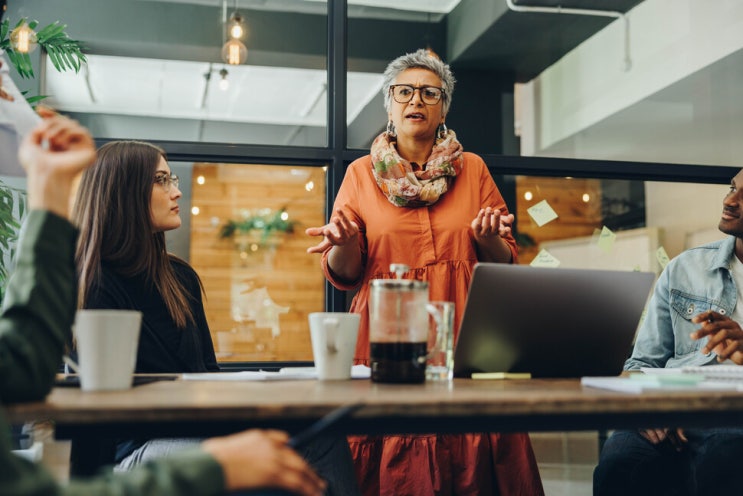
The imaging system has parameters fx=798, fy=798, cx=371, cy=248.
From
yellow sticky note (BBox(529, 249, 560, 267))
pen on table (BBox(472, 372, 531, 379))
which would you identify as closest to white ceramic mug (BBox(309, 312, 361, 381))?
pen on table (BBox(472, 372, 531, 379))

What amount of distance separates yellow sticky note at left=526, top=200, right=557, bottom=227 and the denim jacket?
3.41ft

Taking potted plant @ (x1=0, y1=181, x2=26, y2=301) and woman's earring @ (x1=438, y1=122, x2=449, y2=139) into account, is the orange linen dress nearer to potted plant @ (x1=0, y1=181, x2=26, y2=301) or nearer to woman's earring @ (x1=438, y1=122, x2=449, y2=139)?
woman's earring @ (x1=438, y1=122, x2=449, y2=139)

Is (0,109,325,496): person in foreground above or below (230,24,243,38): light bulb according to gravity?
below

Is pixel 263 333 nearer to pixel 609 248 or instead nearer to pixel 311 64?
pixel 311 64

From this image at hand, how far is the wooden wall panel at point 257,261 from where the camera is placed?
3.08 metres

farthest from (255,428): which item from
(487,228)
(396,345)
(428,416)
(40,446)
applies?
(40,446)

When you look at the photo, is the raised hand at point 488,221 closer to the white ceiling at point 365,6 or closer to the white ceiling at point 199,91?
the white ceiling at point 199,91

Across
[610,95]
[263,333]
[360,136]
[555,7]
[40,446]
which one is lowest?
[40,446]

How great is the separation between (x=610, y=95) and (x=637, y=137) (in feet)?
0.73

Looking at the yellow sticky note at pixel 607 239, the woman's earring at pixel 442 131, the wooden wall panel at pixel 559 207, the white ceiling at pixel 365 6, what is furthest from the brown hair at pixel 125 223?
the yellow sticky note at pixel 607 239

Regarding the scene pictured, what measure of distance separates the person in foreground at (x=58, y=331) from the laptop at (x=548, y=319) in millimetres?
446

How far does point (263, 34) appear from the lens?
3.09 meters

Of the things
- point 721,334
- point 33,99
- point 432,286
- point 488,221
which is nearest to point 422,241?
point 432,286

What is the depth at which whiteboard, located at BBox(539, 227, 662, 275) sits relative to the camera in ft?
11.5
